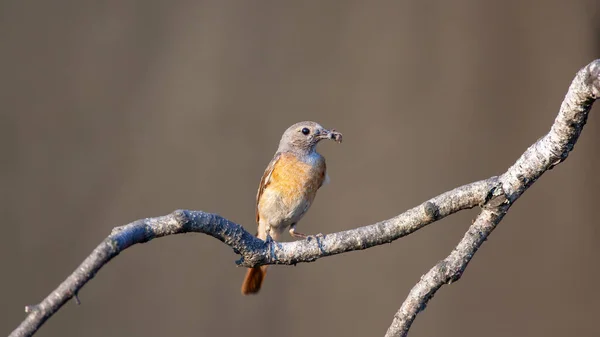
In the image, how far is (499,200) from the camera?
135 cm

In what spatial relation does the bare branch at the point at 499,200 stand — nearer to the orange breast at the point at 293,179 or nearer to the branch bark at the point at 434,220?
the branch bark at the point at 434,220

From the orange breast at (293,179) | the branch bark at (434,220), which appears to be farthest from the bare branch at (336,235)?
the orange breast at (293,179)

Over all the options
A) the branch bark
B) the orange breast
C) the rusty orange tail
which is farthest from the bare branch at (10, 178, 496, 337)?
the rusty orange tail

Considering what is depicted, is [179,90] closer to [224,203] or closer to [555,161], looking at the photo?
[224,203]

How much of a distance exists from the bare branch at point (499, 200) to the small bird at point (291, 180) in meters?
0.74

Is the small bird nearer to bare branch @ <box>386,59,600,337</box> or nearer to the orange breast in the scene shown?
the orange breast

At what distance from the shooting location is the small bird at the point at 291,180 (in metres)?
2.09

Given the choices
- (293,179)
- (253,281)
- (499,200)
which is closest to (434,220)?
(499,200)

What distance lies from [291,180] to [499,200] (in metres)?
0.83

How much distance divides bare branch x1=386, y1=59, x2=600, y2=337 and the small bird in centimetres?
74

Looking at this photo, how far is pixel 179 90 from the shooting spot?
3482mm

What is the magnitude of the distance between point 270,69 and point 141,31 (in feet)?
2.10

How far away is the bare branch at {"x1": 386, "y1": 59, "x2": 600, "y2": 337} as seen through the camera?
1.26 m

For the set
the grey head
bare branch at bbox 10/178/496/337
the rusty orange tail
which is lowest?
bare branch at bbox 10/178/496/337
